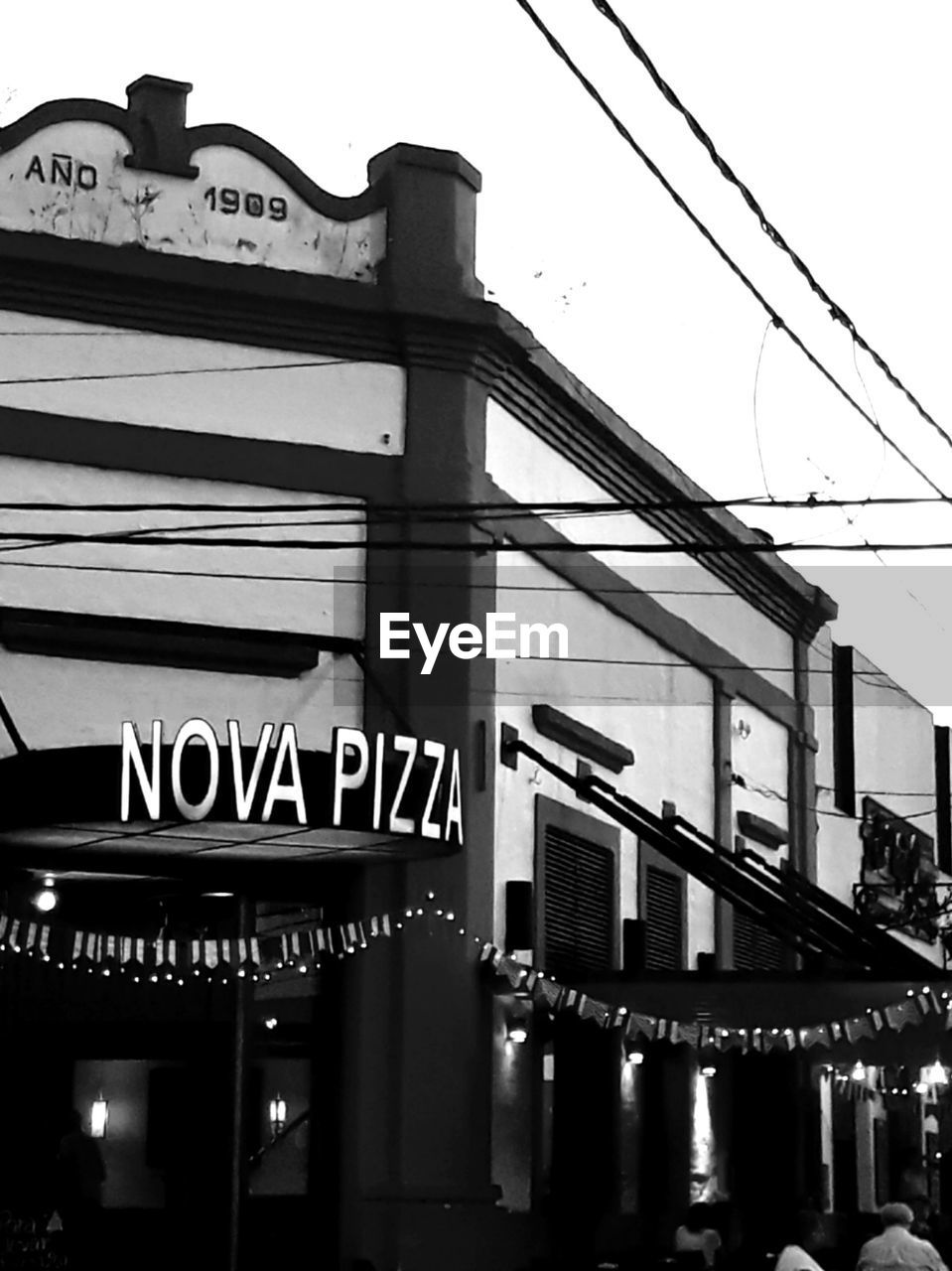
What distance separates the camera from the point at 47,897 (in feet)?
58.5

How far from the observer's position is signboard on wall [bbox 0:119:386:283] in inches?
720

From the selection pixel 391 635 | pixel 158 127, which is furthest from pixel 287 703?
pixel 158 127

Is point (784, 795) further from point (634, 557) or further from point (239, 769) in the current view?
point (239, 769)

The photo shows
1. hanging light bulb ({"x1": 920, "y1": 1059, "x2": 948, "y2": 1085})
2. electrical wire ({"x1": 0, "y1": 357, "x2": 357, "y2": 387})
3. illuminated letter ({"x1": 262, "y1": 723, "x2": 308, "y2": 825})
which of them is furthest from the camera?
hanging light bulb ({"x1": 920, "y1": 1059, "x2": 948, "y2": 1085})

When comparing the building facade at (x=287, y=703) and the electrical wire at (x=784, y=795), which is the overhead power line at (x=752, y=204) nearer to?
the building facade at (x=287, y=703)

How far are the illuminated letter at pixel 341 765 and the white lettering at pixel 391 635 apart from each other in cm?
230

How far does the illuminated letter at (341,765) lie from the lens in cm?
1617

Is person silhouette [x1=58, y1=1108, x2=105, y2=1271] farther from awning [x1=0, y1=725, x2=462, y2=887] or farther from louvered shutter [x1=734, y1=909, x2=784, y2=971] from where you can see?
louvered shutter [x1=734, y1=909, x2=784, y2=971]

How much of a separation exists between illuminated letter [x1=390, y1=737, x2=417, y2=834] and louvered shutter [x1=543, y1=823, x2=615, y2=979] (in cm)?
397

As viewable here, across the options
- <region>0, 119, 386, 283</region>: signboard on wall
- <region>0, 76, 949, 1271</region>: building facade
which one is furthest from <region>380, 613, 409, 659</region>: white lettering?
<region>0, 119, 386, 283</region>: signboard on wall

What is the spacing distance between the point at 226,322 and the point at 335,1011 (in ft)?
19.3

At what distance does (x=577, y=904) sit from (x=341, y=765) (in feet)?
19.9

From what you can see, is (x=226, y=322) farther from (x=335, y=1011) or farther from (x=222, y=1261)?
(x=222, y=1261)

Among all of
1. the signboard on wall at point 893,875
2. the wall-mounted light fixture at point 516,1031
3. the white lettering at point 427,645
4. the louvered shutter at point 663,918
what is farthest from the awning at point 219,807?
the signboard on wall at point 893,875
